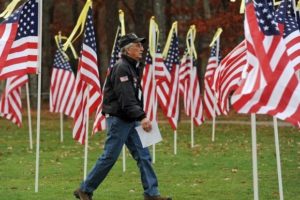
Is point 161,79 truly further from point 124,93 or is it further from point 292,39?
point 124,93

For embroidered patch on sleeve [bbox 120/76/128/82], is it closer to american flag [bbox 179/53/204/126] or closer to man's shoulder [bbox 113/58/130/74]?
man's shoulder [bbox 113/58/130/74]

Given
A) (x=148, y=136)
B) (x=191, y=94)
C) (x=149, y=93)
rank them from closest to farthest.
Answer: (x=148, y=136) → (x=149, y=93) → (x=191, y=94)

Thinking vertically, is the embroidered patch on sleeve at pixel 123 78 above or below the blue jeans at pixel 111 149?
above

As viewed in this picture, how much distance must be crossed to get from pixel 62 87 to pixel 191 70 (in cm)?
371

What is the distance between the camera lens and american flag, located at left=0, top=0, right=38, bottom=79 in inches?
462

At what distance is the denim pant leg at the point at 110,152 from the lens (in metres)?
10.3

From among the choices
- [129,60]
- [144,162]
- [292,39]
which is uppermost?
[292,39]

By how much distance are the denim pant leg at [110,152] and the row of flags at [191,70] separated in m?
1.54

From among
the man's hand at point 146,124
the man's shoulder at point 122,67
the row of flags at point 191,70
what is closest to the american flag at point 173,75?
the row of flags at point 191,70

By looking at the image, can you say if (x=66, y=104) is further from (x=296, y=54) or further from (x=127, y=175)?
(x=296, y=54)

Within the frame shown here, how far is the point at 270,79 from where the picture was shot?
7.98m

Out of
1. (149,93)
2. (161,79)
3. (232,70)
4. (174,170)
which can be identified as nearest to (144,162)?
(232,70)

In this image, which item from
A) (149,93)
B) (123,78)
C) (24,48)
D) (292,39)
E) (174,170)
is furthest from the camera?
(149,93)

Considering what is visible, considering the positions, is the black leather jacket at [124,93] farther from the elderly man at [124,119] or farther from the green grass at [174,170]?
the green grass at [174,170]
